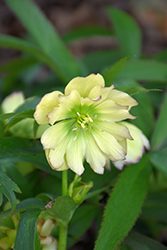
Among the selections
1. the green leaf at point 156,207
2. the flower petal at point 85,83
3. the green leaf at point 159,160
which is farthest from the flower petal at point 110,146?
the green leaf at point 156,207

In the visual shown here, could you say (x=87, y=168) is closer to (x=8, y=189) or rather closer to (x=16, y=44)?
(x=8, y=189)

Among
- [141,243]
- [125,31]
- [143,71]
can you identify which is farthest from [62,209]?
[125,31]

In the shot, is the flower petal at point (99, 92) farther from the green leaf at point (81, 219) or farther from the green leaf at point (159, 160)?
the green leaf at point (81, 219)

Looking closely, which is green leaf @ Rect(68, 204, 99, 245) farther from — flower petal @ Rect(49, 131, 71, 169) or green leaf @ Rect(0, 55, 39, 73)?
green leaf @ Rect(0, 55, 39, 73)

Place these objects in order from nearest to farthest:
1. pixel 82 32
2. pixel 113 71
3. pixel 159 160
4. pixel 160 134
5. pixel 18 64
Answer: pixel 113 71 → pixel 159 160 → pixel 160 134 → pixel 18 64 → pixel 82 32

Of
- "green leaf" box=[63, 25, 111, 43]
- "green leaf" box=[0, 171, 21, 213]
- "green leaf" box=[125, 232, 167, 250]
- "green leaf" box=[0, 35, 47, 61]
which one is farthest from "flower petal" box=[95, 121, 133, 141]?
"green leaf" box=[63, 25, 111, 43]

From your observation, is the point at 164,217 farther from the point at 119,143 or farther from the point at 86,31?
the point at 86,31

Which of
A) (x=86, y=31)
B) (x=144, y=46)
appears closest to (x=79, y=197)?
(x=86, y=31)

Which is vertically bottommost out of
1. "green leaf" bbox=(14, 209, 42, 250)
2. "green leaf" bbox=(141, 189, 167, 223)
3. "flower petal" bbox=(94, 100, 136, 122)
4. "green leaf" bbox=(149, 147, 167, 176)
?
"green leaf" bbox=(141, 189, 167, 223)
